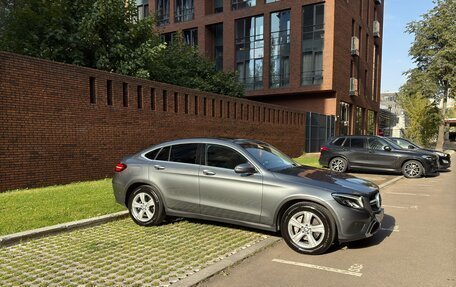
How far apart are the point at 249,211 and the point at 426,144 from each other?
4098 centimetres

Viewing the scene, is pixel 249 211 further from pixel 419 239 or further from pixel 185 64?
pixel 185 64

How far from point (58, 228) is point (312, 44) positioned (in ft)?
86.3

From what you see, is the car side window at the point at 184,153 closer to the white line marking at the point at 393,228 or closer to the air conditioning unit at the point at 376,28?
the white line marking at the point at 393,228

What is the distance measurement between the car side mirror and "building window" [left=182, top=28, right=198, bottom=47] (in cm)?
3057

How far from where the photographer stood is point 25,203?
24.6 ft

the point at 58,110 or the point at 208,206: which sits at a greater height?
the point at 58,110

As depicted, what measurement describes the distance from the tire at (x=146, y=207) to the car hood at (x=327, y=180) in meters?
2.15

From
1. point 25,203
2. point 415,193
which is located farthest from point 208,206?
point 415,193

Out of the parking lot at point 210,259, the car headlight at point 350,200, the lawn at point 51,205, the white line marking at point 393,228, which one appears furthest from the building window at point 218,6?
the car headlight at point 350,200

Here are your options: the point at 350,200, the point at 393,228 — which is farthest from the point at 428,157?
the point at 350,200

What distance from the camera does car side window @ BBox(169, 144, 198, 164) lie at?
626cm

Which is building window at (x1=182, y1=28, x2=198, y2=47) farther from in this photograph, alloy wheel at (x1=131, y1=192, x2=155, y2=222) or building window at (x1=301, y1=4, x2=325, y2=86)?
alloy wheel at (x1=131, y1=192, x2=155, y2=222)

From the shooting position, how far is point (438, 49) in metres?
41.2

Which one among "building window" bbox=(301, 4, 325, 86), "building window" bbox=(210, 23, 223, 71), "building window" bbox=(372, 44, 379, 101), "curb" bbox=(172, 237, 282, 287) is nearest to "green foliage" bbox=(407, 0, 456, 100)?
"building window" bbox=(372, 44, 379, 101)
